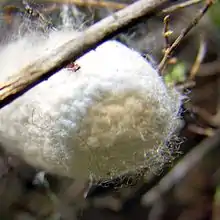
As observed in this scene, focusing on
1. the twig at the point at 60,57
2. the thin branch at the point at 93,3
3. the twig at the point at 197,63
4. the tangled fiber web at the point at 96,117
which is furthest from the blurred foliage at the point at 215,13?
the twig at the point at 60,57

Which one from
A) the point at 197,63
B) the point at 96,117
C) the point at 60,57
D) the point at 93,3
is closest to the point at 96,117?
the point at 96,117

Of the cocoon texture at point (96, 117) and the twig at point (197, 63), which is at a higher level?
the cocoon texture at point (96, 117)

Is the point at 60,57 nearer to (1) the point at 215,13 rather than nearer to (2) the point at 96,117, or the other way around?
(2) the point at 96,117

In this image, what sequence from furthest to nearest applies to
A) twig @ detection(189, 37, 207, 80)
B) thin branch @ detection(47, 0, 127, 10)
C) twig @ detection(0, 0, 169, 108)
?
twig @ detection(189, 37, 207, 80), thin branch @ detection(47, 0, 127, 10), twig @ detection(0, 0, 169, 108)

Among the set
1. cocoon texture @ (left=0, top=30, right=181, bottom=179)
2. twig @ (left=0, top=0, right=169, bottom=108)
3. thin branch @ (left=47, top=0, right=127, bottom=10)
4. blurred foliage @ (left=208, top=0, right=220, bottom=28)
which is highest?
twig @ (left=0, top=0, right=169, bottom=108)

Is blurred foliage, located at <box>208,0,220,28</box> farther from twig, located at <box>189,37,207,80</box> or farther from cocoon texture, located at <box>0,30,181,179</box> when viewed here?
cocoon texture, located at <box>0,30,181,179</box>

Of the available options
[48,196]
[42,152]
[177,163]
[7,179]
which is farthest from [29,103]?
[177,163]

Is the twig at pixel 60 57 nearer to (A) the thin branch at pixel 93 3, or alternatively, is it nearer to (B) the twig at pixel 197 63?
(A) the thin branch at pixel 93 3

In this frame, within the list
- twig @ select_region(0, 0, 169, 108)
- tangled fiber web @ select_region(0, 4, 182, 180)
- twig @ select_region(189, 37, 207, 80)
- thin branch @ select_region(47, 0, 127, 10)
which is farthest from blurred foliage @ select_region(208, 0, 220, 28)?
twig @ select_region(0, 0, 169, 108)

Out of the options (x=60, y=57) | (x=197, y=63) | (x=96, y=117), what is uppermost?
(x=60, y=57)

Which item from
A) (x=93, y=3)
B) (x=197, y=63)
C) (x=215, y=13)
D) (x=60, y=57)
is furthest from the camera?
(x=215, y=13)
